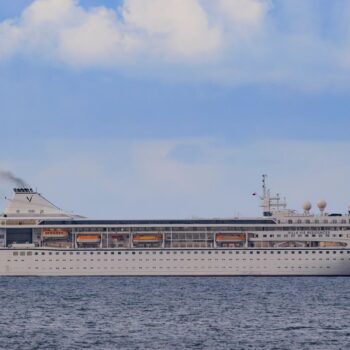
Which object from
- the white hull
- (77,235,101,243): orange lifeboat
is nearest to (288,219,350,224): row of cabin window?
the white hull

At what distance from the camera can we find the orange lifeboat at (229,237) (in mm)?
103688

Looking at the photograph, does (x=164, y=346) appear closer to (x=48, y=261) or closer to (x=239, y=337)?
(x=239, y=337)

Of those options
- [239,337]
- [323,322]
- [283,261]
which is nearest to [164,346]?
[239,337]

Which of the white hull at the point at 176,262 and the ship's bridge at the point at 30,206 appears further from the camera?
the ship's bridge at the point at 30,206

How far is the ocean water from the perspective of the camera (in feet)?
173

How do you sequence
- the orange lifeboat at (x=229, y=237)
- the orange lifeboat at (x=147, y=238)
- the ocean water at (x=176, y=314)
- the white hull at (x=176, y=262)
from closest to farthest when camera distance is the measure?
1. the ocean water at (x=176, y=314)
2. the white hull at (x=176, y=262)
3. the orange lifeboat at (x=229, y=237)
4. the orange lifeboat at (x=147, y=238)

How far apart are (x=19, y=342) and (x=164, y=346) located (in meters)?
6.63

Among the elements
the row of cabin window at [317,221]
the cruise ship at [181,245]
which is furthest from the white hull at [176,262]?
the row of cabin window at [317,221]

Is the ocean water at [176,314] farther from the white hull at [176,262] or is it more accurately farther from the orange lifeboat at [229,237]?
the orange lifeboat at [229,237]

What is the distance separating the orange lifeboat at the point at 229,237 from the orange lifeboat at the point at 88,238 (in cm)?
1066

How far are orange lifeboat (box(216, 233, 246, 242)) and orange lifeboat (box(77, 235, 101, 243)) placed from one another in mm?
10661

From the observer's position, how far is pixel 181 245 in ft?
341

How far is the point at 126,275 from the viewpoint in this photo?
333 ft

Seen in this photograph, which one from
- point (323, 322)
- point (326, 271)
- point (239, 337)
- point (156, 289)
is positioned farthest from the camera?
point (326, 271)
